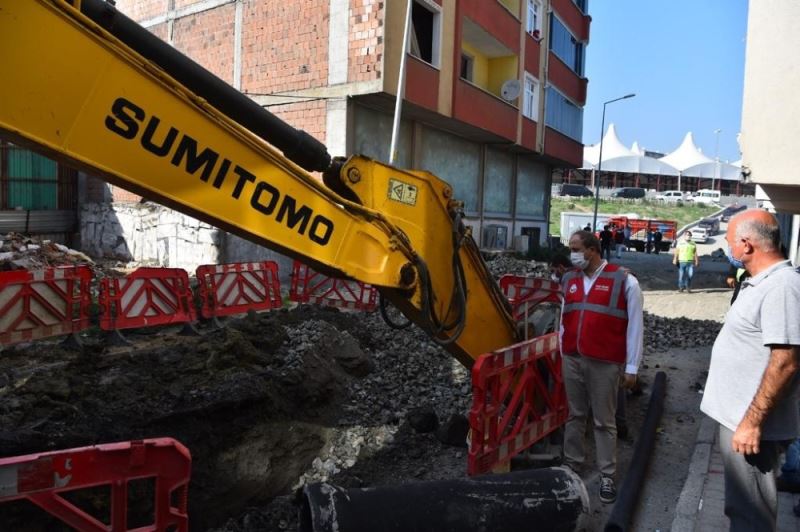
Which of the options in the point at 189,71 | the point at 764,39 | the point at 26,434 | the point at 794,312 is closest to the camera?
the point at 794,312

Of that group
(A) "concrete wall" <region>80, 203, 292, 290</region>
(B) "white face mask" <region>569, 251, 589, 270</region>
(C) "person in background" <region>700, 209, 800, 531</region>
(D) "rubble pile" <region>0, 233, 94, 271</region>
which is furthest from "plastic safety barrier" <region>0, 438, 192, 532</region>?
(D) "rubble pile" <region>0, 233, 94, 271</region>

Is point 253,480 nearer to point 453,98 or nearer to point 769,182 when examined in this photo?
point 769,182

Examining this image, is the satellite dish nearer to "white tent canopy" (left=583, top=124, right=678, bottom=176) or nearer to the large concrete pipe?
the large concrete pipe

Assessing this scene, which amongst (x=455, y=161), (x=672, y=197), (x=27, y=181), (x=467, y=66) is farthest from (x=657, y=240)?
(x=27, y=181)

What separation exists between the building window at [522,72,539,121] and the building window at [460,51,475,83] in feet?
7.60

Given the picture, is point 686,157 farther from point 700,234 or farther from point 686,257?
point 686,257

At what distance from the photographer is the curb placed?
406 centimetres

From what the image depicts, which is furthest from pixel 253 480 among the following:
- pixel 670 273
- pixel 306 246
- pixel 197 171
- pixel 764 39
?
pixel 670 273

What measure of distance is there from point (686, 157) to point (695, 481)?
283ft

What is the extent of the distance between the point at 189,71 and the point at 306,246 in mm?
1086

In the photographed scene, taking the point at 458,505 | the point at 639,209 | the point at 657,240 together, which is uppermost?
the point at 639,209

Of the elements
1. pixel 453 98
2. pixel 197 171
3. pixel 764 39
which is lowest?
pixel 197 171

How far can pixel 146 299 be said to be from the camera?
902 centimetres

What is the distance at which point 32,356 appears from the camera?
754cm
